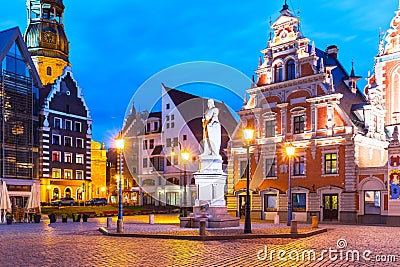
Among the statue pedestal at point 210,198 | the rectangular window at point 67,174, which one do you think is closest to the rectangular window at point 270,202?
the statue pedestal at point 210,198

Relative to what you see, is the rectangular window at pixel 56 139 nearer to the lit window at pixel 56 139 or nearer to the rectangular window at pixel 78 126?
the lit window at pixel 56 139

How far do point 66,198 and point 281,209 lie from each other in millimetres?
33343

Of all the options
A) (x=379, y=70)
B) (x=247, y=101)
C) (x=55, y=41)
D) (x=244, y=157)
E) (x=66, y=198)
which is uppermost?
(x=55, y=41)

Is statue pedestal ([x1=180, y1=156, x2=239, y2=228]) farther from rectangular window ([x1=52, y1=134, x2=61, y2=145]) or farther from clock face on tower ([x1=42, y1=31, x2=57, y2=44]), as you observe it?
clock face on tower ([x1=42, y1=31, x2=57, y2=44])

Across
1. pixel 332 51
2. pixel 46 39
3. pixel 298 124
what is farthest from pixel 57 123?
pixel 332 51

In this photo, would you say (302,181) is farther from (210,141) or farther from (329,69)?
(210,141)

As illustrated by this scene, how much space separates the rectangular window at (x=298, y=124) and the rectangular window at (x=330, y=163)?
3196 mm

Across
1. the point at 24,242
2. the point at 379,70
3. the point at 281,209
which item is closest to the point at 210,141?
the point at 24,242

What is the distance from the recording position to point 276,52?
4191 cm

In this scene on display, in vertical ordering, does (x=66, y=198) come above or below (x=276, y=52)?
below

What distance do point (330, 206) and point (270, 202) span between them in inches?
219

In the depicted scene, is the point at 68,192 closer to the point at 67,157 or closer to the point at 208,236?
the point at 67,157

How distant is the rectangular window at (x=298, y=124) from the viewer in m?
40.1

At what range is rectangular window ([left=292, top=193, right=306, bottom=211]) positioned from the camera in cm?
3928
